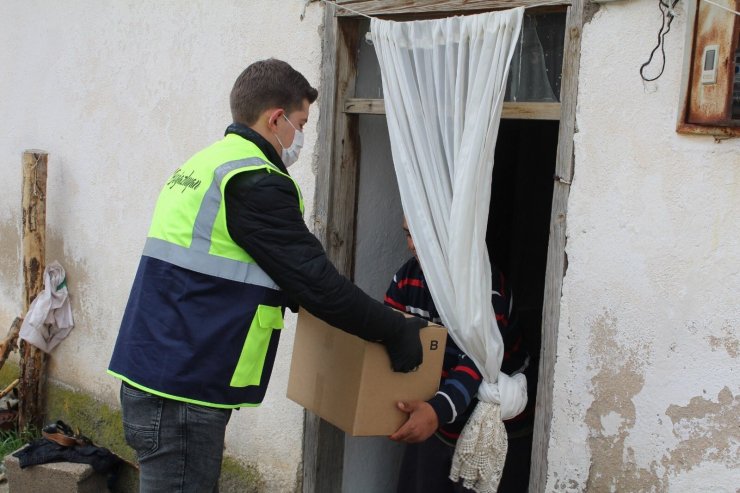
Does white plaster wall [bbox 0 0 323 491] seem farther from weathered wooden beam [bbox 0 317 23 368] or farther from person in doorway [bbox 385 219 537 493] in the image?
person in doorway [bbox 385 219 537 493]

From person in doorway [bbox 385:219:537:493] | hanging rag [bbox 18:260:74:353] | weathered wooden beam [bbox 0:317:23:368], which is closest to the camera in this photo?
person in doorway [bbox 385:219:537:493]

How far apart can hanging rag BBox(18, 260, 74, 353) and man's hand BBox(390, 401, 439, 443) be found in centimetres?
316

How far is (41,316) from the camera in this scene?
5.21m

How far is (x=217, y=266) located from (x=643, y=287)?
54.0 inches

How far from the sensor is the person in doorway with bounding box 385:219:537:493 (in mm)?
3143

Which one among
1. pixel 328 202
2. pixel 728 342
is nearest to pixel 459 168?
pixel 328 202

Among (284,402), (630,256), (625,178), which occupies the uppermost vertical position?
(625,178)

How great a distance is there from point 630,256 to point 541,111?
613 mm

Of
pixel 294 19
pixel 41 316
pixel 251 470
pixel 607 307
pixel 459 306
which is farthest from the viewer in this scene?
pixel 41 316

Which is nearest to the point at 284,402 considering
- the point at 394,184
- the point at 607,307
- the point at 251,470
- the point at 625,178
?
the point at 251,470

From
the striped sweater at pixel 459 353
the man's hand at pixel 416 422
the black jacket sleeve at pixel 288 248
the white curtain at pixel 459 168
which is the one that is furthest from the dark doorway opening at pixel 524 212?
the black jacket sleeve at pixel 288 248

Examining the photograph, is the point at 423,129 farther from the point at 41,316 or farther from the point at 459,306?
the point at 41,316

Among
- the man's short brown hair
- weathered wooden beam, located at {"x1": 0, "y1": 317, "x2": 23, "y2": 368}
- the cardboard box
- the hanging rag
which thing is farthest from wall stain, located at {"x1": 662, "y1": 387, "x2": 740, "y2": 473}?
weathered wooden beam, located at {"x1": 0, "y1": 317, "x2": 23, "y2": 368}

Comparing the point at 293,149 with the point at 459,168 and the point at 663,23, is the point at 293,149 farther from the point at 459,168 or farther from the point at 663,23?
the point at 663,23
